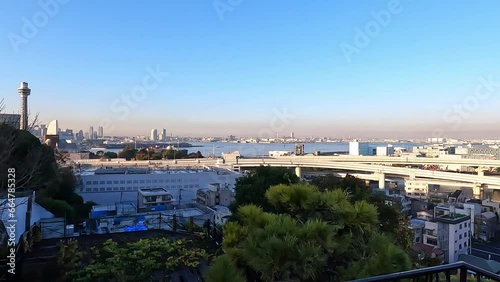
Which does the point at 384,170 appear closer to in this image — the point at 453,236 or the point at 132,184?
the point at 453,236

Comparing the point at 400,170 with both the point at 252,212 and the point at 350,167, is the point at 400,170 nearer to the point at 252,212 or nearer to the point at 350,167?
the point at 350,167

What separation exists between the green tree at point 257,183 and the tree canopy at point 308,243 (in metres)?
3.09

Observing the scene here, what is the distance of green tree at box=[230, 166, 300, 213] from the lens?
5.65 m

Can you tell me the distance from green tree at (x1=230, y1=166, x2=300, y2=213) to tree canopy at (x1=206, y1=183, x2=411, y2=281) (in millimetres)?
3091

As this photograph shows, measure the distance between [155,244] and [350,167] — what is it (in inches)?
1115

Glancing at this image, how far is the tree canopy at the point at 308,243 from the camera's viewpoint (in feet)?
5.80

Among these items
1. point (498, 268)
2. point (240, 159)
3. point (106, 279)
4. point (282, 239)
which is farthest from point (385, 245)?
point (240, 159)

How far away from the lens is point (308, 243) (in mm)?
1812

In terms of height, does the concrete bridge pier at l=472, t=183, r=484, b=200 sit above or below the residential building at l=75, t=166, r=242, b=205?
below

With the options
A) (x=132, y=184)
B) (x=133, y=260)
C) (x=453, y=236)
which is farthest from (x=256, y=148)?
(x=133, y=260)

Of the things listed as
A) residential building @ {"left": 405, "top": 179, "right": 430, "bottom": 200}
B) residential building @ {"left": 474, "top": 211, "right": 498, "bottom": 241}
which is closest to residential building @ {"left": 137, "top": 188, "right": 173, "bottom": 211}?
residential building @ {"left": 474, "top": 211, "right": 498, "bottom": 241}

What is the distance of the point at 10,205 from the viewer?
427 cm

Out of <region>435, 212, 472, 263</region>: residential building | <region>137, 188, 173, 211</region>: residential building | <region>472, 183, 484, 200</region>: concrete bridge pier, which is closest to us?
<region>435, 212, 472, 263</region>: residential building

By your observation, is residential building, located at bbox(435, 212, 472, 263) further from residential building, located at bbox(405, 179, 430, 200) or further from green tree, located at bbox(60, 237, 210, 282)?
residential building, located at bbox(405, 179, 430, 200)
